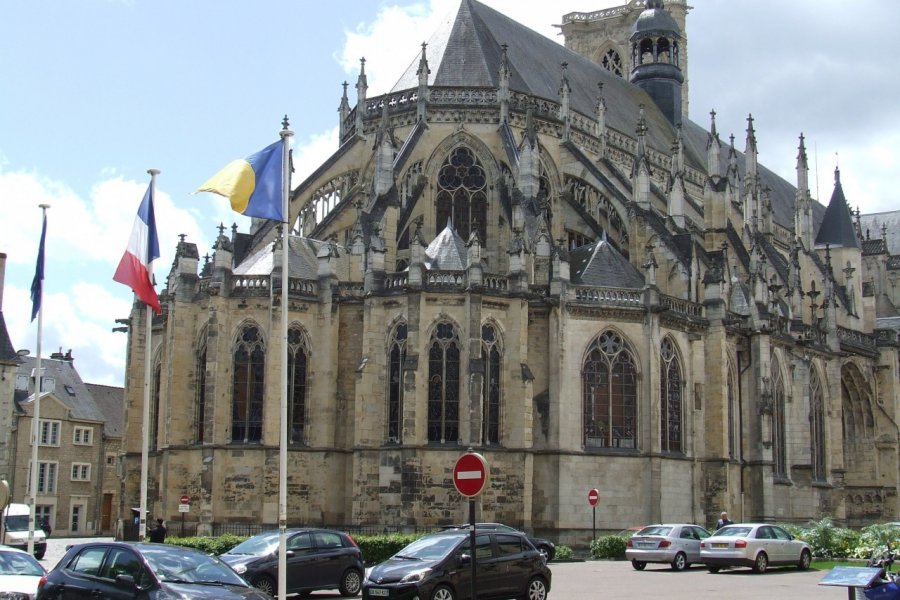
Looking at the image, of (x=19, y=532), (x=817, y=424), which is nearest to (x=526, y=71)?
(x=817, y=424)

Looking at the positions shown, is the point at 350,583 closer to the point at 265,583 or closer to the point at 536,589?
the point at 265,583

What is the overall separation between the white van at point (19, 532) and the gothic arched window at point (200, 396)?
17.8 ft

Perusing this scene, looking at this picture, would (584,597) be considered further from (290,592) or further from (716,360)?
(716,360)

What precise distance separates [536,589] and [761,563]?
8782 mm

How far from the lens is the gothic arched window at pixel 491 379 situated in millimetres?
35000

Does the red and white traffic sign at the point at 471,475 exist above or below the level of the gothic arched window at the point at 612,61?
below

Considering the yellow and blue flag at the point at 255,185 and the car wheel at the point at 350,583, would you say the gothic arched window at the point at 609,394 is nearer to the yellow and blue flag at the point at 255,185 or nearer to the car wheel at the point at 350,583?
the car wheel at the point at 350,583

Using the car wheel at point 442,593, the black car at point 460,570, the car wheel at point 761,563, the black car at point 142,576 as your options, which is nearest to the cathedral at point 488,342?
the car wheel at point 761,563

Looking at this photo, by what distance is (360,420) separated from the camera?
114ft

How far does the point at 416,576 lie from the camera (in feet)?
58.1

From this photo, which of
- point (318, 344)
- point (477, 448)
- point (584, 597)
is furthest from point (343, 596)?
point (318, 344)

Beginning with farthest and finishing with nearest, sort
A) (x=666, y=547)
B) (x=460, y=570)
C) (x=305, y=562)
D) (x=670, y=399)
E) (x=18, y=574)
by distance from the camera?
(x=670, y=399), (x=666, y=547), (x=305, y=562), (x=460, y=570), (x=18, y=574)

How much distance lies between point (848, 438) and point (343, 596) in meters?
38.3

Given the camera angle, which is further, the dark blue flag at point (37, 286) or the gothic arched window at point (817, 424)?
the gothic arched window at point (817, 424)
